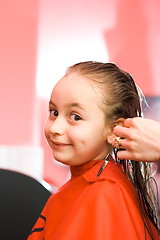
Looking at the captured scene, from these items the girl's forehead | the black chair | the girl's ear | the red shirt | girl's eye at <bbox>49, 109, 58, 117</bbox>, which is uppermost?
the girl's forehead

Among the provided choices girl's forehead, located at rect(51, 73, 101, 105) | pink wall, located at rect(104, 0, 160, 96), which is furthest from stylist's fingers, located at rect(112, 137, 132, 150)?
pink wall, located at rect(104, 0, 160, 96)

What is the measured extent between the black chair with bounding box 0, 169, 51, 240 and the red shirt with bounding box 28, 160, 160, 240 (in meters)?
0.36

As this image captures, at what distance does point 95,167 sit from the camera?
89 cm

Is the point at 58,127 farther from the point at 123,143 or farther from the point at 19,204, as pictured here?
the point at 19,204

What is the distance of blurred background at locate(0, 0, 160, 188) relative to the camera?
→ 214 centimetres

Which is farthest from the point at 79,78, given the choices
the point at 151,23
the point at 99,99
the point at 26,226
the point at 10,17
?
the point at 151,23

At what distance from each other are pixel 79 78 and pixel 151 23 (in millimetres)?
1575

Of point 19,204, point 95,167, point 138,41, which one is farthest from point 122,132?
point 138,41

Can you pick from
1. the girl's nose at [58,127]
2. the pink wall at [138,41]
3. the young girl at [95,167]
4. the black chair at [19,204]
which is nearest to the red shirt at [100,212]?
the young girl at [95,167]

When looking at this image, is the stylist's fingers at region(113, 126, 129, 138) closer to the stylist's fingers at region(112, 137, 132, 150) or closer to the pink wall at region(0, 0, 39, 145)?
the stylist's fingers at region(112, 137, 132, 150)

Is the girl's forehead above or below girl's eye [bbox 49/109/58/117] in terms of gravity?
above

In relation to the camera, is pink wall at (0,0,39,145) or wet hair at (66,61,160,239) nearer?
wet hair at (66,61,160,239)

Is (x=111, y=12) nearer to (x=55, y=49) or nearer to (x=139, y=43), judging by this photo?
(x=139, y=43)

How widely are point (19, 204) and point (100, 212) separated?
58 centimetres
